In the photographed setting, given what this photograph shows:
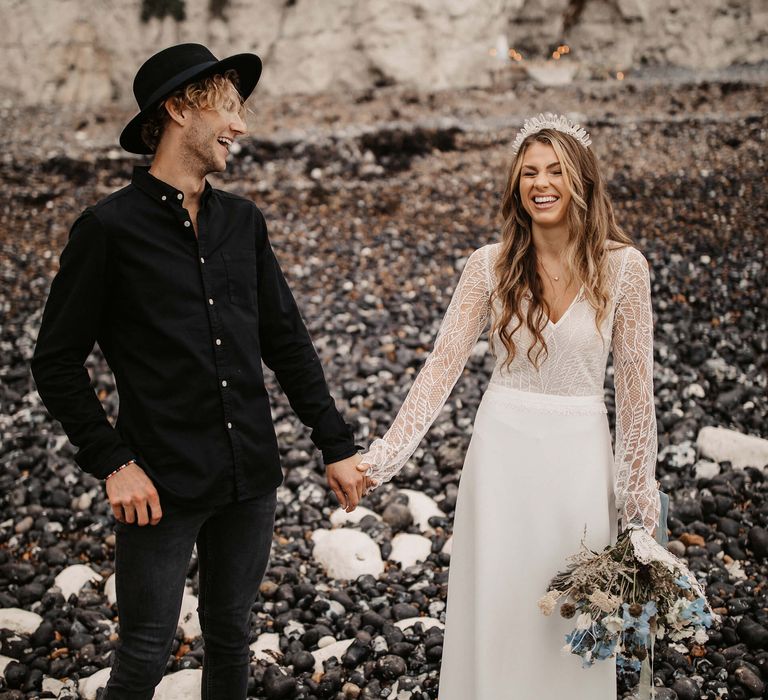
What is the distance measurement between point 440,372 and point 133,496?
998 mm

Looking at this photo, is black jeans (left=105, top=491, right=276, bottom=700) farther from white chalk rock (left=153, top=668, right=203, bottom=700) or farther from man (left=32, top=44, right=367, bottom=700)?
white chalk rock (left=153, top=668, right=203, bottom=700)

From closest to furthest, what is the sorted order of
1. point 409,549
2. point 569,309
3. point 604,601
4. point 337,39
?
1. point 604,601
2. point 569,309
3. point 409,549
4. point 337,39

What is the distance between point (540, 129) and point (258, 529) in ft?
4.91

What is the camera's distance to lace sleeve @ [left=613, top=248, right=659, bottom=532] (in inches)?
86.8

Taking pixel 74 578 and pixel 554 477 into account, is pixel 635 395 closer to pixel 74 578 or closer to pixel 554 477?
pixel 554 477

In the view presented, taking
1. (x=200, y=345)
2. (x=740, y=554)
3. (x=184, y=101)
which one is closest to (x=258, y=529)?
(x=200, y=345)

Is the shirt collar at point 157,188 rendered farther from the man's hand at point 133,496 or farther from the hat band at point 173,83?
the man's hand at point 133,496

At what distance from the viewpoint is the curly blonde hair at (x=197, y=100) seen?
6.93 feet

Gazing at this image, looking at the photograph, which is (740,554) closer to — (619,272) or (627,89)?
(619,272)

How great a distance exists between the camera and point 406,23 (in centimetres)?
1088

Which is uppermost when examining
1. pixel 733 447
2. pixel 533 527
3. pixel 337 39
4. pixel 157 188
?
pixel 337 39

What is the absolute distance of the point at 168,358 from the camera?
2.10m

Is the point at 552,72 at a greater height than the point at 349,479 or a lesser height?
greater

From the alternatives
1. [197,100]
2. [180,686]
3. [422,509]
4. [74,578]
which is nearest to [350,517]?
[422,509]
